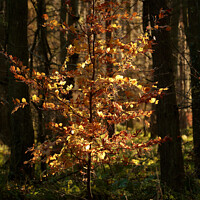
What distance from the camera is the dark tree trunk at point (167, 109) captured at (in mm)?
4770

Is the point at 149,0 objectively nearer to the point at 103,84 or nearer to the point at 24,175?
the point at 103,84

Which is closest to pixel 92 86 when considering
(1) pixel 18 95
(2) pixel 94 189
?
(2) pixel 94 189

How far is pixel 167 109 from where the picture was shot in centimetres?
482

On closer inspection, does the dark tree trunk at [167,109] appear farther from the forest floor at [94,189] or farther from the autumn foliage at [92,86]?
the autumn foliage at [92,86]

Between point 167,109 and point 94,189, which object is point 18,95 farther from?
point 167,109

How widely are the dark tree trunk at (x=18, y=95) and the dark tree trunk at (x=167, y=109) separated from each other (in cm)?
281

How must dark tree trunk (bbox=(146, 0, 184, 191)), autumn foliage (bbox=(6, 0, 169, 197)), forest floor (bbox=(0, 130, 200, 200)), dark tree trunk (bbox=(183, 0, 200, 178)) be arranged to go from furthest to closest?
dark tree trunk (bbox=(183, 0, 200, 178)) → dark tree trunk (bbox=(146, 0, 184, 191)) → forest floor (bbox=(0, 130, 200, 200)) → autumn foliage (bbox=(6, 0, 169, 197))

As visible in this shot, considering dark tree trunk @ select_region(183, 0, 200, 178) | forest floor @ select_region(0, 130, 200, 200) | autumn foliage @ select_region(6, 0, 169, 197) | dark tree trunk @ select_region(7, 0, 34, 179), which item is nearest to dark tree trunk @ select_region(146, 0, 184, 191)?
forest floor @ select_region(0, 130, 200, 200)

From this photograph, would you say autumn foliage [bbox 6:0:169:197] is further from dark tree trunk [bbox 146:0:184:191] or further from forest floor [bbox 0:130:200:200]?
dark tree trunk [bbox 146:0:184:191]

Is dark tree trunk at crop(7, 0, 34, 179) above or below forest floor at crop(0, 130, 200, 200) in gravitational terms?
above

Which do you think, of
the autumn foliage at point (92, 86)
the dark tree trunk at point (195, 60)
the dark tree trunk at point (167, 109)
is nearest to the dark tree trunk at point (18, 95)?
the autumn foliage at point (92, 86)

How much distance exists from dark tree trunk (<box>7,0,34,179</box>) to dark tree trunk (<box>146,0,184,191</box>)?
281 centimetres

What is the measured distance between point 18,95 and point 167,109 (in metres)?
3.16

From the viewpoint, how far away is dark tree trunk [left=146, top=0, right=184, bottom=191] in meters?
4.77
